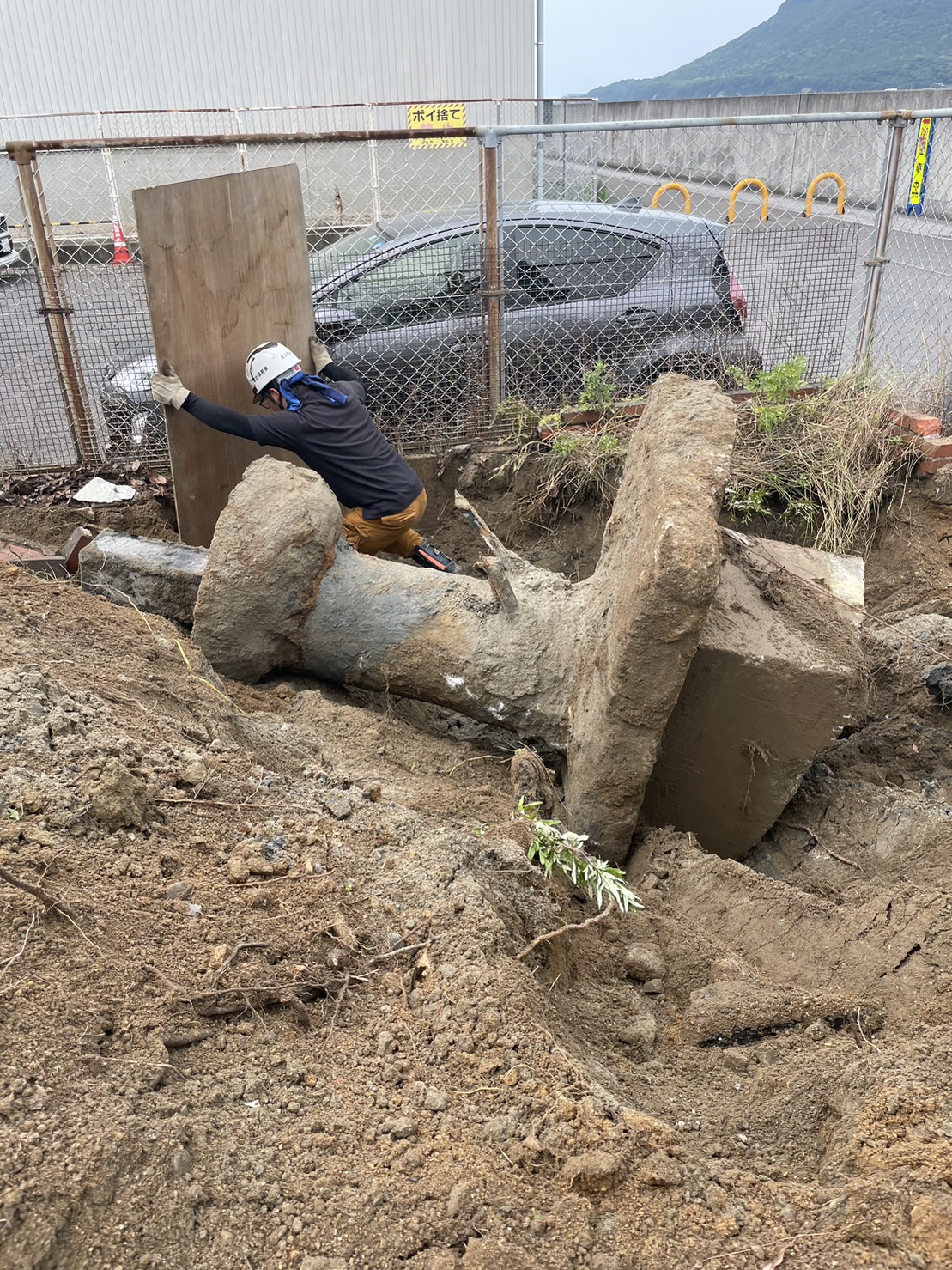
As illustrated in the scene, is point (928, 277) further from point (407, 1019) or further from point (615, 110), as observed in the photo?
point (615, 110)

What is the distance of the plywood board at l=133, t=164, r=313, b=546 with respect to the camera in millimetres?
4832

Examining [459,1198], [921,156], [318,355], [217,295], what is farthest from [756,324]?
[459,1198]

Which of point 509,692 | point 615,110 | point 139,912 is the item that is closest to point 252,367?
point 509,692

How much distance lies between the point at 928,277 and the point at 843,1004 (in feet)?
29.3

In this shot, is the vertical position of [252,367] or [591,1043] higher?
[252,367]

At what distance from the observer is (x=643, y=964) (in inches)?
99.9

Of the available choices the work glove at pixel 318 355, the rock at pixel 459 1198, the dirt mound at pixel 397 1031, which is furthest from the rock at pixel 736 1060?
the work glove at pixel 318 355

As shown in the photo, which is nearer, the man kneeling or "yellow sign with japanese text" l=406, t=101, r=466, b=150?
the man kneeling

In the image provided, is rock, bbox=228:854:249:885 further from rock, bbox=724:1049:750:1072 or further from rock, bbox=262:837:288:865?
rock, bbox=724:1049:750:1072

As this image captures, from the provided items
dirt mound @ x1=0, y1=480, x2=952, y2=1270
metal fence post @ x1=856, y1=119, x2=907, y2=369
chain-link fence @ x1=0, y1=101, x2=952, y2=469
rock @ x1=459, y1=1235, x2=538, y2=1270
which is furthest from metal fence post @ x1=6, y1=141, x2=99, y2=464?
rock @ x1=459, y1=1235, x2=538, y2=1270

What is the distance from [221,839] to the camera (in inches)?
94.9

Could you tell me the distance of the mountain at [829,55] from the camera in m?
60.1

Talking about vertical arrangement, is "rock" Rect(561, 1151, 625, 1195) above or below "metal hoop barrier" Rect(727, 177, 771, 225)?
below

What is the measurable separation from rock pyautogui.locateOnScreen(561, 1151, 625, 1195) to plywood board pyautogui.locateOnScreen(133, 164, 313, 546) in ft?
14.8
